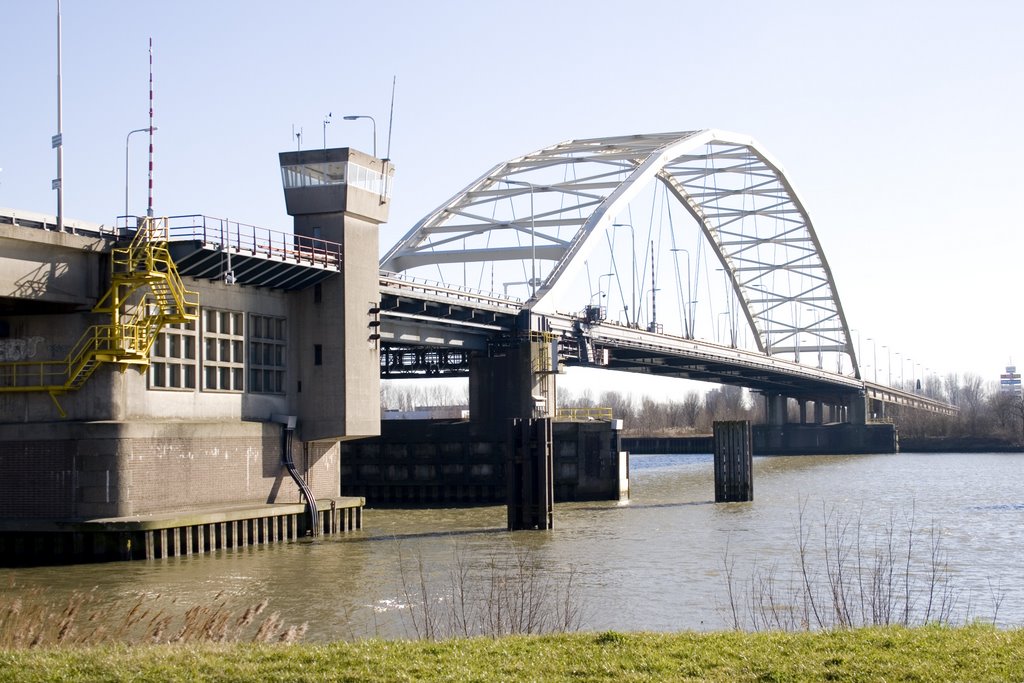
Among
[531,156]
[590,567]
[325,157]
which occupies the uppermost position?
[531,156]

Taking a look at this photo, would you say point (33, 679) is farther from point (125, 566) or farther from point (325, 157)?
point (325, 157)

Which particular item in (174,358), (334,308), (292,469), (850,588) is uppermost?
(334,308)

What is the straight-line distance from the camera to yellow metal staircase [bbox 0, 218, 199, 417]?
1420 inches

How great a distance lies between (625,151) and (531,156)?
6.68 meters

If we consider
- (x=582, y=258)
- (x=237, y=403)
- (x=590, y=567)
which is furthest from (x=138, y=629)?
(x=582, y=258)

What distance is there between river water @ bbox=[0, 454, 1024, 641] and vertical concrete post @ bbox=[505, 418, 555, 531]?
3.74ft

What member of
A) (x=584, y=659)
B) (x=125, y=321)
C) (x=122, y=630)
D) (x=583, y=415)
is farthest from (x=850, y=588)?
(x=583, y=415)

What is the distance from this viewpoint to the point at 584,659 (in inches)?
588

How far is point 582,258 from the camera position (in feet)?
237

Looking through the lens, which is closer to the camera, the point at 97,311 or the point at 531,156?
the point at 97,311

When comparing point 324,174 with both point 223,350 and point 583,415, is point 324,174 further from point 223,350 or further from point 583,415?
point 583,415

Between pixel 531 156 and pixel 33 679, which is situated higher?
pixel 531 156

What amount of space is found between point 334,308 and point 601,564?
15.0m

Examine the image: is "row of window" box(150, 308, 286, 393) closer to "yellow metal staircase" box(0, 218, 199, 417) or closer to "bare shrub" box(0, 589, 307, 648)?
"yellow metal staircase" box(0, 218, 199, 417)
